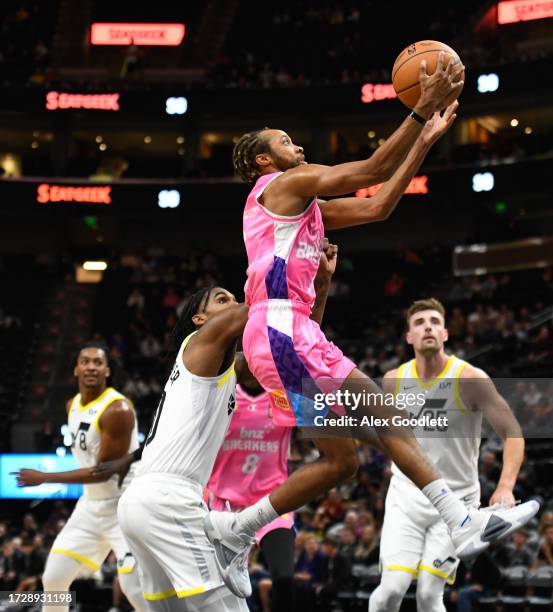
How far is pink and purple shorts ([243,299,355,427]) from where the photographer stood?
5.62 meters

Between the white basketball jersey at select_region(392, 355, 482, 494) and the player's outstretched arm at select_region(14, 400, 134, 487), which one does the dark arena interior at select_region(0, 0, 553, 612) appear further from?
the white basketball jersey at select_region(392, 355, 482, 494)

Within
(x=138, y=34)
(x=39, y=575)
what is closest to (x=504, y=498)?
(x=39, y=575)

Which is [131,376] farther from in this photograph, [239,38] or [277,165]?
[277,165]

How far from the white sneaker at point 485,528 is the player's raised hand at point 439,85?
6.78ft

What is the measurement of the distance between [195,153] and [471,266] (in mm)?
9660

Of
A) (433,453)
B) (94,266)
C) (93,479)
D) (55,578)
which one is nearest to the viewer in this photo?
(433,453)

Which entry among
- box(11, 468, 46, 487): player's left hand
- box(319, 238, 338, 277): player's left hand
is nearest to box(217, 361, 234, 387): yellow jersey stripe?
box(319, 238, 338, 277): player's left hand

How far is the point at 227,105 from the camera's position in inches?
1159

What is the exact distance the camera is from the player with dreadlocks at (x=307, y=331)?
5.55 m

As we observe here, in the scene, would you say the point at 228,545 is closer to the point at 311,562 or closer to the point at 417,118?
the point at 417,118

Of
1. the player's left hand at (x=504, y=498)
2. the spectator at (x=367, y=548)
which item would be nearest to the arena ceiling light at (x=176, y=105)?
the spectator at (x=367, y=548)

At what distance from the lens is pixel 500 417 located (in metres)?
7.09

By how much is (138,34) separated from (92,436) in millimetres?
27194

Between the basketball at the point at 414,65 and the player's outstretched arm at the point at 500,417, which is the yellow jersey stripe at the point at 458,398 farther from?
the basketball at the point at 414,65
